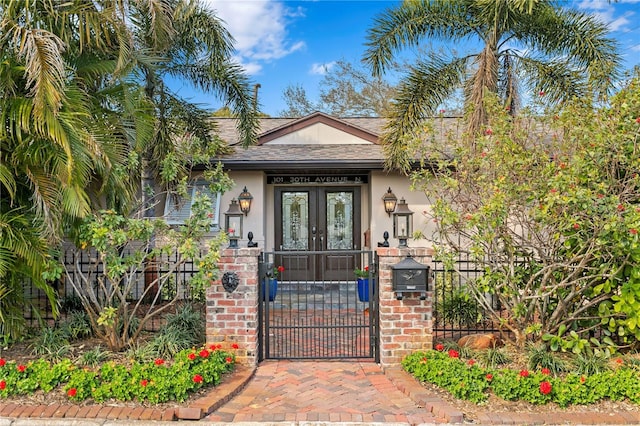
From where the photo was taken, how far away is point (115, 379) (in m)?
3.89

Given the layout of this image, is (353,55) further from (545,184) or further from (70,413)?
(70,413)

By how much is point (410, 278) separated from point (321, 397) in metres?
1.60

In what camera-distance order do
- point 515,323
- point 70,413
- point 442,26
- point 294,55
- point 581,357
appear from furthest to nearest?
1. point 294,55
2. point 442,26
3. point 515,323
4. point 581,357
5. point 70,413

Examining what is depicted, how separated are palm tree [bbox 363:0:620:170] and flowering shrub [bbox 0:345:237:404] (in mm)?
5096

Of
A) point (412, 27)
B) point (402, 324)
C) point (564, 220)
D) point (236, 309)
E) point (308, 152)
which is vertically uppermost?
point (412, 27)

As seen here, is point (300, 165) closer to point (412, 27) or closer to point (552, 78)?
point (412, 27)

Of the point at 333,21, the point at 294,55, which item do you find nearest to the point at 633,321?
the point at 333,21

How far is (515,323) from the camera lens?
16.2ft

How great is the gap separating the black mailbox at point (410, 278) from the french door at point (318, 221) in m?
5.54

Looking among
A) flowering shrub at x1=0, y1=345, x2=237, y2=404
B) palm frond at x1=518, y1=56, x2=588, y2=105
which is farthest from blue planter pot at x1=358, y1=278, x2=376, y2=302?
palm frond at x1=518, y1=56, x2=588, y2=105

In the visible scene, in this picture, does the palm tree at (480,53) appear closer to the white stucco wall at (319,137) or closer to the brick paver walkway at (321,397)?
the white stucco wall at (319,137)

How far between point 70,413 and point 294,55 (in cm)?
1588

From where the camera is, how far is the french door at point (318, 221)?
10.2 m

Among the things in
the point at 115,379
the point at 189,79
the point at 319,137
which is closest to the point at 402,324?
the point at 115,379
